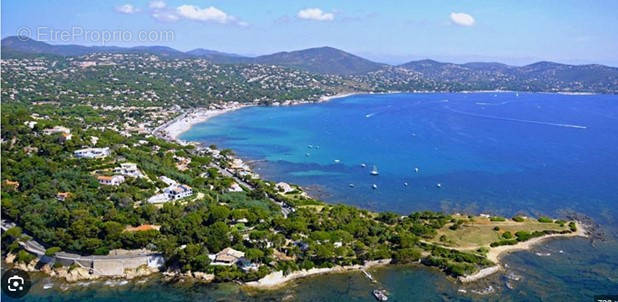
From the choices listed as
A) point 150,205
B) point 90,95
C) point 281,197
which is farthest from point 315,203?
point 90,95

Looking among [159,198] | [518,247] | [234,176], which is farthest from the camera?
[234,176]

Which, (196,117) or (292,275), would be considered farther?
(196,117)

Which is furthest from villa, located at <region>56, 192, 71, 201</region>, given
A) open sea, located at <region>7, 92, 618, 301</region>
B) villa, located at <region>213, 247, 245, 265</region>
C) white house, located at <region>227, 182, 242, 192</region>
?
villa, located at <region>213, 247, 245, 265</region>

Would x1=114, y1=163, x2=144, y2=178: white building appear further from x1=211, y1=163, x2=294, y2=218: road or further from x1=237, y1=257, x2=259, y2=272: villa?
x1=237, y1=257, x2=259, y2=272: villa

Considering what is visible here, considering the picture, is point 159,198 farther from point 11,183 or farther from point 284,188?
point 284,188

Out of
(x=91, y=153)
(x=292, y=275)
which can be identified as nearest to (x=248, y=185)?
(x=91, y=153)

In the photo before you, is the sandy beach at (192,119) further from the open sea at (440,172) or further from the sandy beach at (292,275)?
the sandy beach at (292,275)

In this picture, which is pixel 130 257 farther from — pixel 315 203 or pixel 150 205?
pixel 315 203
